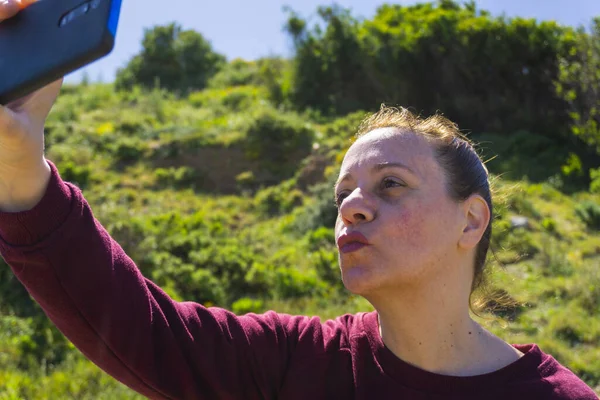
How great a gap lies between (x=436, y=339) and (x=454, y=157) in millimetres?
474

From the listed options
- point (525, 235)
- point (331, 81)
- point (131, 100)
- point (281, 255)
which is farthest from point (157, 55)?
point (525, 235)

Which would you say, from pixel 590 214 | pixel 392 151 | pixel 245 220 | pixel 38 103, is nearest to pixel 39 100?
pixel 38 103

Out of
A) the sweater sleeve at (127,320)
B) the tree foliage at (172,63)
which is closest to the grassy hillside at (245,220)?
the sweater sleeve at (127,320)

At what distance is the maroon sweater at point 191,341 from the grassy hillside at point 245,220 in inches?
21.5

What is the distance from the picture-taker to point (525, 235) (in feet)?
24.7

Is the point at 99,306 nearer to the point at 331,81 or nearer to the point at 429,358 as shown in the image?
the point at 429,358

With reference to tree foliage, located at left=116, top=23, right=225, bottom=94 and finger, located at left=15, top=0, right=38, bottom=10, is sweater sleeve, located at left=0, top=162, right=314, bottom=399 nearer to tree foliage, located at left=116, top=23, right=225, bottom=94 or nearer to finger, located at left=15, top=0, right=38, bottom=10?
finger, located at left=15, top=0, right=38, bottom=10

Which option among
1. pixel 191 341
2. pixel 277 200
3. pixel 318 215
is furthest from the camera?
pixel 277 200

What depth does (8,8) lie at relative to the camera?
42.3 inches

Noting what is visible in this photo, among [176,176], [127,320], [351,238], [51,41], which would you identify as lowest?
[176,176]

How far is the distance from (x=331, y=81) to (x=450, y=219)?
15702mm

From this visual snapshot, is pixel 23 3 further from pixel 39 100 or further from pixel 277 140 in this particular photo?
pixel 277 140

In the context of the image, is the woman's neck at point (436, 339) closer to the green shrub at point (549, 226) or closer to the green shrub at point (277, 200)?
the green shrub at point (549, 226)

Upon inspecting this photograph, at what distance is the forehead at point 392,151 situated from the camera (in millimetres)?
1624
